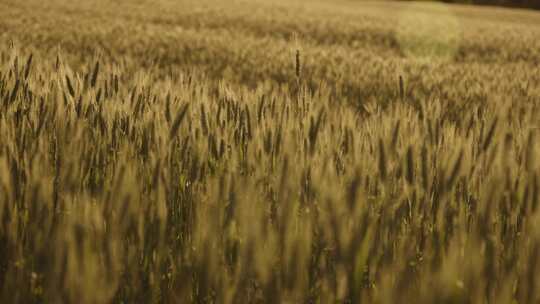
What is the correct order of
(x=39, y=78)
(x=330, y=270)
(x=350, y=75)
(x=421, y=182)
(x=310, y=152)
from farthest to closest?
1. (x=350, y=75)
2. (x=39, y=78)
3. (x=310, y=152)
4. (x=421, y=182)
5. (x=330, y=270)

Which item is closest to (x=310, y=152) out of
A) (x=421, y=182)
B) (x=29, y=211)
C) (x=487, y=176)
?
(x=421, y=182)

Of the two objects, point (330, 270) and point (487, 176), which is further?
point (487, 176)

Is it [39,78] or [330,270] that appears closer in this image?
[330,270]

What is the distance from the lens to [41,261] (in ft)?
2.43

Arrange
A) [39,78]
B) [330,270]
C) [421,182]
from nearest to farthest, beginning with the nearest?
1. [330,270]
2. [421,182]
3. [39,78]

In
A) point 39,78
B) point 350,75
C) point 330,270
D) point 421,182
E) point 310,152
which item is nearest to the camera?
point 330,270

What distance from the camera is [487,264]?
71cm

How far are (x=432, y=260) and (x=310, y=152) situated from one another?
456mm

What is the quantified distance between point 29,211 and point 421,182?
0.67 metres

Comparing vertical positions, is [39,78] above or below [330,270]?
above

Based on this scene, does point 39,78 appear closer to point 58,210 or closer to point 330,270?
point 58,210

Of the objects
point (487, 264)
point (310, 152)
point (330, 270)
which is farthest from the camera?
point (310, 152)

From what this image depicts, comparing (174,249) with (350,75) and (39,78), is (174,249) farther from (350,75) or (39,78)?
(350,75)

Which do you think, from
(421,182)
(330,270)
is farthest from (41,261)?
(421,182)
